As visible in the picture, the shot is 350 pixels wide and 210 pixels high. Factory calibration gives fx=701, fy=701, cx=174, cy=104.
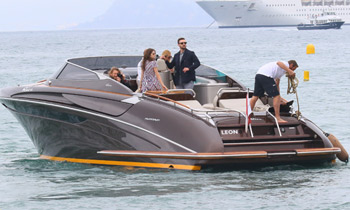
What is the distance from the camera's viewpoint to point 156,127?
9641mm

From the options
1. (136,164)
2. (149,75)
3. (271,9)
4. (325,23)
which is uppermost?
(271,9)

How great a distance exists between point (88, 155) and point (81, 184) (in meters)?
1.12

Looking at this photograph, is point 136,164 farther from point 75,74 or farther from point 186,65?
point 186,65

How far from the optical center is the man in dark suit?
11.6m

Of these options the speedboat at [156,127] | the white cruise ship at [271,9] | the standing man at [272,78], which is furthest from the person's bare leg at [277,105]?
the white cruise ship at [271,9]

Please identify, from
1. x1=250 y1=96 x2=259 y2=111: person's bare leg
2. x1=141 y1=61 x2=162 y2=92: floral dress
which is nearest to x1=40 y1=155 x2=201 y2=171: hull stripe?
x1=141 y1=61 x2=162 y2=92: floral dress

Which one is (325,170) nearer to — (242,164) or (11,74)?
(242,164)

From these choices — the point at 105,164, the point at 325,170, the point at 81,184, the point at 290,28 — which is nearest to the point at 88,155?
the point at 105,164

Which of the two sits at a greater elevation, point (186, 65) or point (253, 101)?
point (186, 65)

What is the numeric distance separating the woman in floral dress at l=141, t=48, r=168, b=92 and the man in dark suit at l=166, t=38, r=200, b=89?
709 millimetres

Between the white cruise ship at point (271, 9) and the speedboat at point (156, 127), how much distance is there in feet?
458

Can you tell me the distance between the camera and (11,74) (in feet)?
122

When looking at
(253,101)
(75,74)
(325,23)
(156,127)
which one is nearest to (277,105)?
(253,101)

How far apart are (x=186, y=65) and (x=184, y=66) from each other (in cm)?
4
